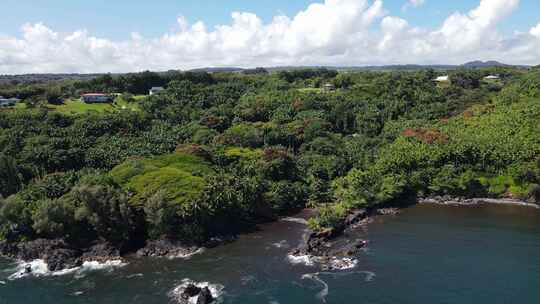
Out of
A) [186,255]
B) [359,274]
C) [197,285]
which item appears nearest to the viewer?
[197,285]

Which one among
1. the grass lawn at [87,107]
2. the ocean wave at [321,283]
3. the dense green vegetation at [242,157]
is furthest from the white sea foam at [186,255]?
the grass lawn at [87,107]

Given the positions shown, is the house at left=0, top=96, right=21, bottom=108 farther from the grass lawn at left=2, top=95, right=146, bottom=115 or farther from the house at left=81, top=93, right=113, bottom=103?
the house at left=81, top=93, right=113, bottom=103

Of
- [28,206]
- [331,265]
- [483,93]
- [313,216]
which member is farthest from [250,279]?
[483,93]

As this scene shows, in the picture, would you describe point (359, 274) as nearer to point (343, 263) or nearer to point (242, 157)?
point (343, 263)

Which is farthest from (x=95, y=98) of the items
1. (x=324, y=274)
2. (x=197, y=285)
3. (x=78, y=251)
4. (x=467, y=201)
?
(x=467, y=201)

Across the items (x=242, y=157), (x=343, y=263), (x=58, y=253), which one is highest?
(x=242, y=157)

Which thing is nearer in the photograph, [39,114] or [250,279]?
[250,279]

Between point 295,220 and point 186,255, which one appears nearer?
point 186,255

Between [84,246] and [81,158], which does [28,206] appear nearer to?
[84,246]
